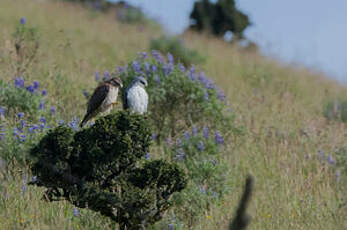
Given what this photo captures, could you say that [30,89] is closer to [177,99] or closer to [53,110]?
[53,110]

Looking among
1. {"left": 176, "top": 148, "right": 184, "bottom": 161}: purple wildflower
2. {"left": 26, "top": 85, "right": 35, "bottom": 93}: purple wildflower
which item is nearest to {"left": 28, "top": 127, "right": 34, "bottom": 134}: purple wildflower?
{"left": 26, "top": 85, "right": 35, "bottom": 93}: purple wildflower

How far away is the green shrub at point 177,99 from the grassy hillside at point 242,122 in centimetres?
43

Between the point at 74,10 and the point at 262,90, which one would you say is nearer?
the point at 262,90

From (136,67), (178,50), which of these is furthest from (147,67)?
(178,50)

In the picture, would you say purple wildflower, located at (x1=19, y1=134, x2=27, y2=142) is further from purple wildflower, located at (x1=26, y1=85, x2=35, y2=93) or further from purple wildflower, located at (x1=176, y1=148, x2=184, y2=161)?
purple wildflower, located at (x1=176, y1=148, x2=184, y2=161)

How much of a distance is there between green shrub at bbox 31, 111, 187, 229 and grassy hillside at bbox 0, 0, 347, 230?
0.35 metres

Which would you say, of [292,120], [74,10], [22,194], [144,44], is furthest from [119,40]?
[22,194]

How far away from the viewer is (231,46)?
15.8 m

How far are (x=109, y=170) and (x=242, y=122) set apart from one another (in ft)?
13.1

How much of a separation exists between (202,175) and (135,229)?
1759 mm

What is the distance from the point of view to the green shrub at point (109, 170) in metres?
3.63

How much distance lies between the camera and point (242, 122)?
752cm

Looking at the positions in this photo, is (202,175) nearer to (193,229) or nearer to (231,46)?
(193,229)

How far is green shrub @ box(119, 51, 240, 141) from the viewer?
7199 millimetres
